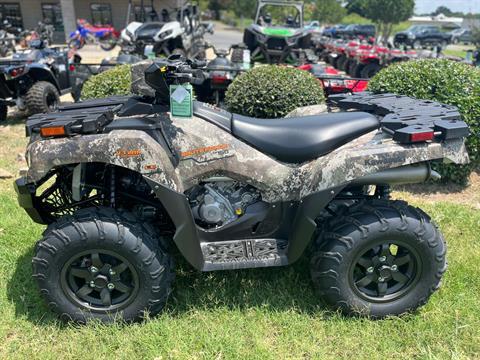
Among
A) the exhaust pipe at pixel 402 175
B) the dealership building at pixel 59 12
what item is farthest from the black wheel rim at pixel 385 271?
the dealership building at pixel 59 12

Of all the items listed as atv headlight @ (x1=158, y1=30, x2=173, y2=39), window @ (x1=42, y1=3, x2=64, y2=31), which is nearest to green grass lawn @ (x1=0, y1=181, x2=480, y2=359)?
atv headlight @ (x1=158, y1=30, x2=173, y2=39)

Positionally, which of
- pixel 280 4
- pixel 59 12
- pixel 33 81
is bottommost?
pixel 59 12

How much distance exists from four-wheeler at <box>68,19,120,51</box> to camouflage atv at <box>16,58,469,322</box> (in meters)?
21.6

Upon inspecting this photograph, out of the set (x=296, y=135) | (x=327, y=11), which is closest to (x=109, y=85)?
(x=296, y=135)

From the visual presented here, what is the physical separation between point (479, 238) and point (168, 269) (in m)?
2.75

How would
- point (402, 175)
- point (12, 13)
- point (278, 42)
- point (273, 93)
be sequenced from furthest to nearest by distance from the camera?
point (12, 13) → point (278, 42) → point (273, 93) → point (402, 175)

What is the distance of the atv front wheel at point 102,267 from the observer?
8.07ft

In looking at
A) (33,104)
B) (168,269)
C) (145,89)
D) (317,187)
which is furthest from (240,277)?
(33,104)

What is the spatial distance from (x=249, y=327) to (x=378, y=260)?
888 millimetres

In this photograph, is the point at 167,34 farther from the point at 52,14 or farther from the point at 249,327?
the point at 52,14

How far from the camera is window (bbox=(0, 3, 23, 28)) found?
28572 millimetres

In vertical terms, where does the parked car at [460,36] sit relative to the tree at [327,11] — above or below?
below

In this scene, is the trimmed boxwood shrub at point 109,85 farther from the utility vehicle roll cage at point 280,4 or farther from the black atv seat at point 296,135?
the utility vehicle roll cage at point 280,4

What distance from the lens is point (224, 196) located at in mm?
2711
